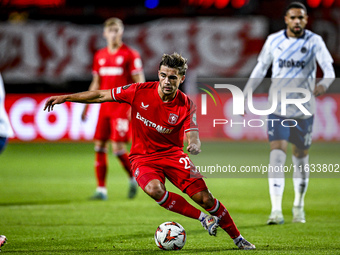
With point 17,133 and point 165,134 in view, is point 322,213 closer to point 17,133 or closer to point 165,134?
point 165,134

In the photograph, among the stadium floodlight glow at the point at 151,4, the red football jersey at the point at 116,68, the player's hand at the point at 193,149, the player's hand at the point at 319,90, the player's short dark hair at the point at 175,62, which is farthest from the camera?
the stadium floodlight glow at the point at 151,4

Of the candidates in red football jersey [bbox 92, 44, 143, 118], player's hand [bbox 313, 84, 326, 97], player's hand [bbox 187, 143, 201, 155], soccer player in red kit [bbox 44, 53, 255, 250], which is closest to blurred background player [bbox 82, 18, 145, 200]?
red football jersey [bbox 92, 44, 143, 118]

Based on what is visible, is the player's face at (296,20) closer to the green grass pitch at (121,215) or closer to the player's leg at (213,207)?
the green grass pitch at (121,215)

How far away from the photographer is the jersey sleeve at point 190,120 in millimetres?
5066

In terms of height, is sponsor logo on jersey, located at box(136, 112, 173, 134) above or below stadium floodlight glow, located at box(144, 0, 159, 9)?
below

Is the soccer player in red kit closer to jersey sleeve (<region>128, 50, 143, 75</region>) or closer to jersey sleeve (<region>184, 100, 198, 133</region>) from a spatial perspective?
jersey sleeve (<region>184, 100, 198, 133</region>)

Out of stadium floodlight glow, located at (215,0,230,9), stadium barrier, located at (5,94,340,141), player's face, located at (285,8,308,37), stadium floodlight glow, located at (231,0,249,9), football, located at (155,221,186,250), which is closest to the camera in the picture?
football, located at (155,221,186,250)

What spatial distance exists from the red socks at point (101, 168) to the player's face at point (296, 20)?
3.33 metres

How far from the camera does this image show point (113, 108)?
845 centimetres

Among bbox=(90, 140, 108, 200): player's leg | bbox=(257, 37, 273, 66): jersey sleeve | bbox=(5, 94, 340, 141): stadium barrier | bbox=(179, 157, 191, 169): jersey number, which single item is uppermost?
bbox=(257, 37, 273, 66): jersey sleeve

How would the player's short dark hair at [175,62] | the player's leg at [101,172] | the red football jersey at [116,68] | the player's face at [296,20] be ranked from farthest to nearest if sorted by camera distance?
the red football jersey at [116,68] → the player's leg at [101,172] → the player's face at [296,20] → the player's short dark hair at [175,62]

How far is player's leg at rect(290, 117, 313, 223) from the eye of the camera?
6.55 metres

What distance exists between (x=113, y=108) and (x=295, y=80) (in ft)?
9.40

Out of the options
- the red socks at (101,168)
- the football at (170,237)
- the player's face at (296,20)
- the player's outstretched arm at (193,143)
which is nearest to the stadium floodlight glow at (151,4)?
the red socks at (101,168)
